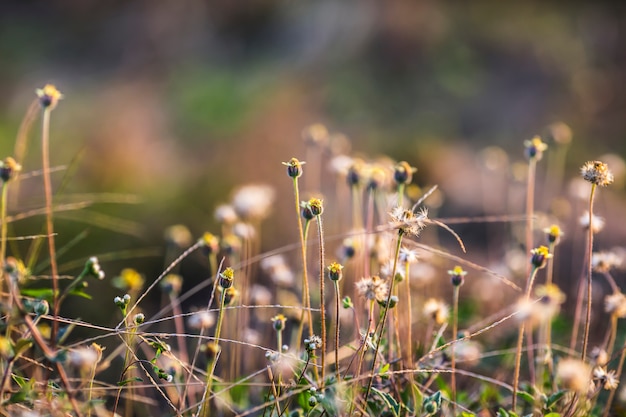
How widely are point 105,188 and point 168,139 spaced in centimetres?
87

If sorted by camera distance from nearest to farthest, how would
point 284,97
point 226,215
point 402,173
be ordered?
point 402,173
point 226,215
point 284,97

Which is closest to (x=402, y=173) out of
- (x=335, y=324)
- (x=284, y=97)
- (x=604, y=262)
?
(x=335, y=324)

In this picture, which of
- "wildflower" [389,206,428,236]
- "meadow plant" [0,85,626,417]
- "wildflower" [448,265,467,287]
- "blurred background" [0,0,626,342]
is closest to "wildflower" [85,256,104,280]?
"meadow plant" [0,85,626,417]

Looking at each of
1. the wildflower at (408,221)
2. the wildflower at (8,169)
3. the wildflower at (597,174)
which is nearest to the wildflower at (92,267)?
Answer: the wildflower at (8,169)

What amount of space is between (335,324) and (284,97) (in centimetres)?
273

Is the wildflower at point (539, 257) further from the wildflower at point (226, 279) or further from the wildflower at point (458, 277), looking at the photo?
the wildflower at point (226, 279)

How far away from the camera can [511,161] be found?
2.82 metres

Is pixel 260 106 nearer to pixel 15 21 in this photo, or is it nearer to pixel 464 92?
pixel 464 92

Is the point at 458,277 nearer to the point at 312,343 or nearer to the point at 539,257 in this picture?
the point at 539,257

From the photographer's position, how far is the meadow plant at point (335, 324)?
727 millimetres

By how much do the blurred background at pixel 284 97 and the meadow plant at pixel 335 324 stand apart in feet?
0.95

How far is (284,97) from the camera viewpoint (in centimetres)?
354

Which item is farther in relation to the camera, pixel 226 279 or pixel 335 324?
pixel 335 324

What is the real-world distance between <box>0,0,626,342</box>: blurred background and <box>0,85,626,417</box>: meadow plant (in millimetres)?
290
